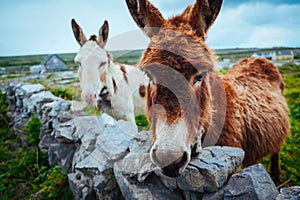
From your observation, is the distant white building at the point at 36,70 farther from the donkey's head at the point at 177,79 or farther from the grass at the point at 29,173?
the donkey's head at the point at 177,79

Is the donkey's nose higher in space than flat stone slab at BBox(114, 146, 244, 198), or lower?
higher

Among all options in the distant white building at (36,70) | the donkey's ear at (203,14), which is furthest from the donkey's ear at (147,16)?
the distant white building at (36,70)

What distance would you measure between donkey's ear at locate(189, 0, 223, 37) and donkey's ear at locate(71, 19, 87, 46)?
2967mm

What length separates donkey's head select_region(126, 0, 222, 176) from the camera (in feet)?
4.99

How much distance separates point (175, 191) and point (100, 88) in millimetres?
2741

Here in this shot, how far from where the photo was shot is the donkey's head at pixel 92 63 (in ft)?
12.8

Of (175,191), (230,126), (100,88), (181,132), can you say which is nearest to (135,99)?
(100,88)

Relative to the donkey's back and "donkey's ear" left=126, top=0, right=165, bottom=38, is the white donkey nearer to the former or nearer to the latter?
the donkey's back

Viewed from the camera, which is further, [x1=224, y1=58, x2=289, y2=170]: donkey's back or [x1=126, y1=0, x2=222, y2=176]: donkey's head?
[x1=224, y1=58, x2=289, y2=170]: donkey's back

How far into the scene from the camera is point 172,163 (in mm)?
1491

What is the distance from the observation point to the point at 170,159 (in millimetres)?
1462

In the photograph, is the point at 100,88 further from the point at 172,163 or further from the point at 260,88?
the point at 172,163

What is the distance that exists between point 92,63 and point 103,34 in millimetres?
788

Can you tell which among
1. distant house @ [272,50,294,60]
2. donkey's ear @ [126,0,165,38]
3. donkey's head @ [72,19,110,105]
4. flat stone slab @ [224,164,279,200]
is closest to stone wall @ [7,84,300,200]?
flat stone slab @ [224,164,279,200]
